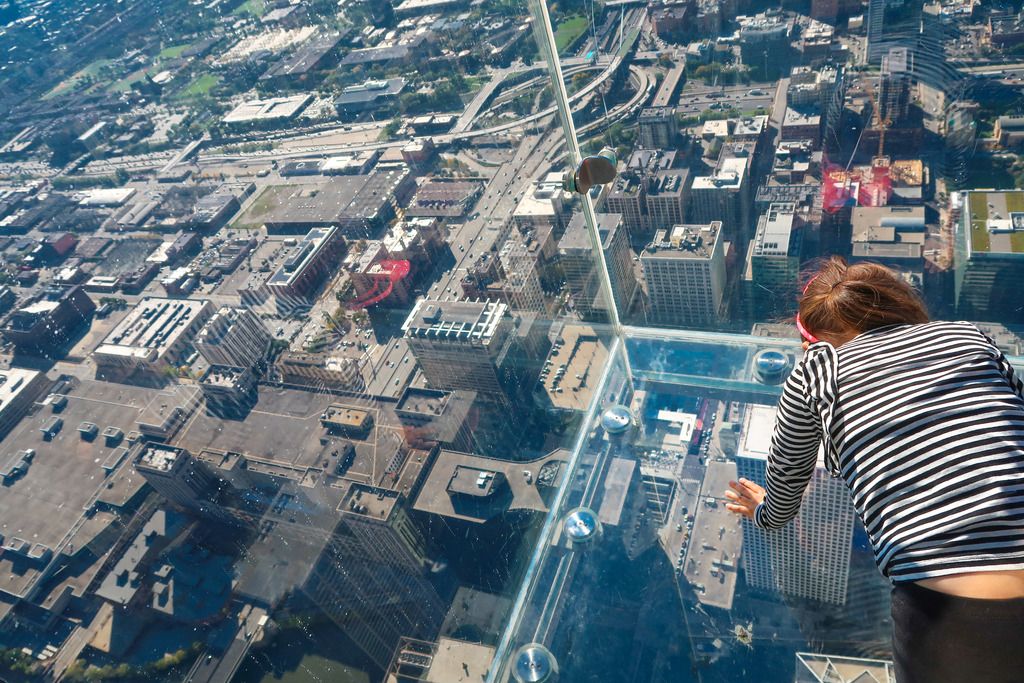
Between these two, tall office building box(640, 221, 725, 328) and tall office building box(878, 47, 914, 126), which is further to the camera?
tall office building box(640, 221, 725, 328)

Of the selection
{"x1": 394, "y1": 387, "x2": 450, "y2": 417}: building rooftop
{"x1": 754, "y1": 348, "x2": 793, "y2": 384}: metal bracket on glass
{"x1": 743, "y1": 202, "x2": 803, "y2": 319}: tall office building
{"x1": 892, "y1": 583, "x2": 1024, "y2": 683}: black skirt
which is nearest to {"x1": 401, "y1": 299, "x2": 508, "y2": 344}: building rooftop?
{"x1": 394, "y1": 387, "x2": 450, "y2": 417}: building rooftop

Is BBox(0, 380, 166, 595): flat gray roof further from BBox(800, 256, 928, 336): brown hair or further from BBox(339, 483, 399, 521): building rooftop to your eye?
BBox(800, 256, 928, 336): brown hair

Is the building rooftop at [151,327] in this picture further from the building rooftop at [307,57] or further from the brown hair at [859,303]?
the brown hair at [859,303]

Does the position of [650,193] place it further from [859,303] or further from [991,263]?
[859,303]

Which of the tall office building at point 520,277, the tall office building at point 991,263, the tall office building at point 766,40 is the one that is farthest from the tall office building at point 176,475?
the tall office building at point 991,263

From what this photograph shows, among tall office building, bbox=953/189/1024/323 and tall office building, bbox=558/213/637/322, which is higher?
tall office building, bbox=953/189/1024/323

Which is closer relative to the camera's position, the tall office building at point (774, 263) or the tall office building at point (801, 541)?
the tall office building at point (801, 541)
